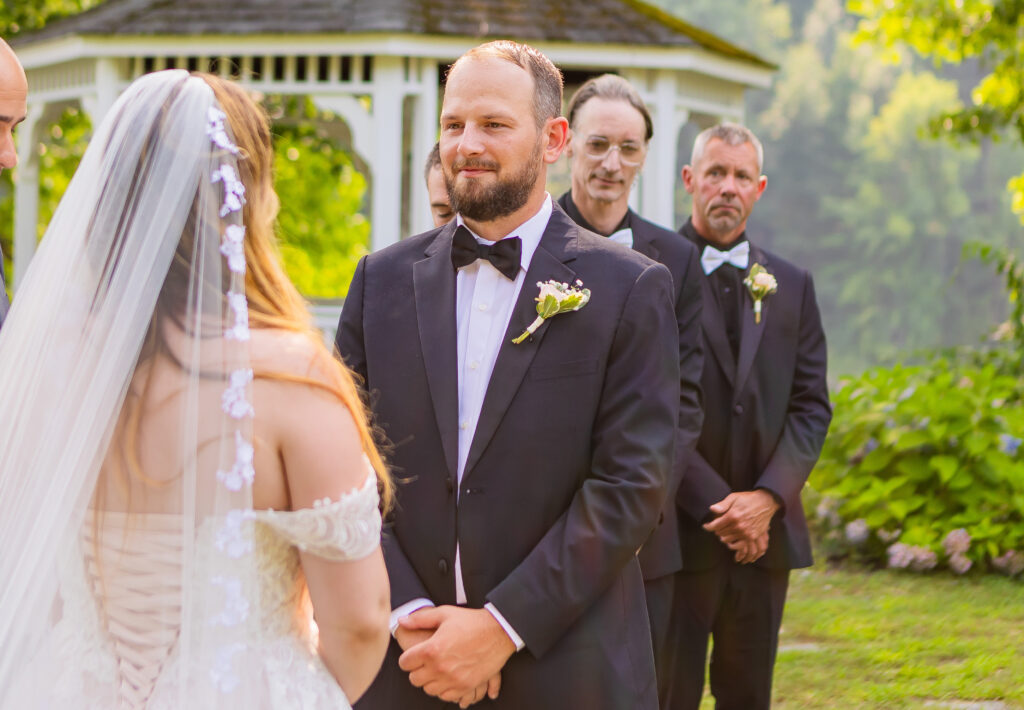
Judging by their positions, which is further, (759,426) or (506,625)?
(759,426)

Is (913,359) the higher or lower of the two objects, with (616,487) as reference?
lower

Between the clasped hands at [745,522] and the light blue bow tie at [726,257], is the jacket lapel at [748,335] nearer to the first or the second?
the light blue bow tie at [726,257]

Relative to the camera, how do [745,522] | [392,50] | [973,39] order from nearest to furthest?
[745,522], [392,50], [973,39]

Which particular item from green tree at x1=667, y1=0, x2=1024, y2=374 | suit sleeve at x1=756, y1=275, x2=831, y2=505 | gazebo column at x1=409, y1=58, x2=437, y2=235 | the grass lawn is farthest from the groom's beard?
green tree at x1=667, y1=0, x2=1024, y2=374

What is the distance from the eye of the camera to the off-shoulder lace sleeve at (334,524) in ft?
7.07

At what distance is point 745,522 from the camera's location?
15.0 ft

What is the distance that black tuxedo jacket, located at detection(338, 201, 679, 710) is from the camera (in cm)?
291

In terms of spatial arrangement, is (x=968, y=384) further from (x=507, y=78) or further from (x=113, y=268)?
(x=113, y=268)

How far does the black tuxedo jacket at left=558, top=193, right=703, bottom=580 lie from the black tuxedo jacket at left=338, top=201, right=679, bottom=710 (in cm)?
114

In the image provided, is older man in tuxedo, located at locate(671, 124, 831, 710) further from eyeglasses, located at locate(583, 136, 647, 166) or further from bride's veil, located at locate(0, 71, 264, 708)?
bride's veil, located at locate(0, 71, 264, 708)

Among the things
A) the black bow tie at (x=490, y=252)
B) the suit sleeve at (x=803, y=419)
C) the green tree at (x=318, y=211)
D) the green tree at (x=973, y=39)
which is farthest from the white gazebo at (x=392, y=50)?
the black bow tie at (x=490, y=252)

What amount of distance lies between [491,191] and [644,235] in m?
1.53

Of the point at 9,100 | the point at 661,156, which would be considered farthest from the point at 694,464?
the point at 661,156

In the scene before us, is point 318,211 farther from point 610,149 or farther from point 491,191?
point 491,191
